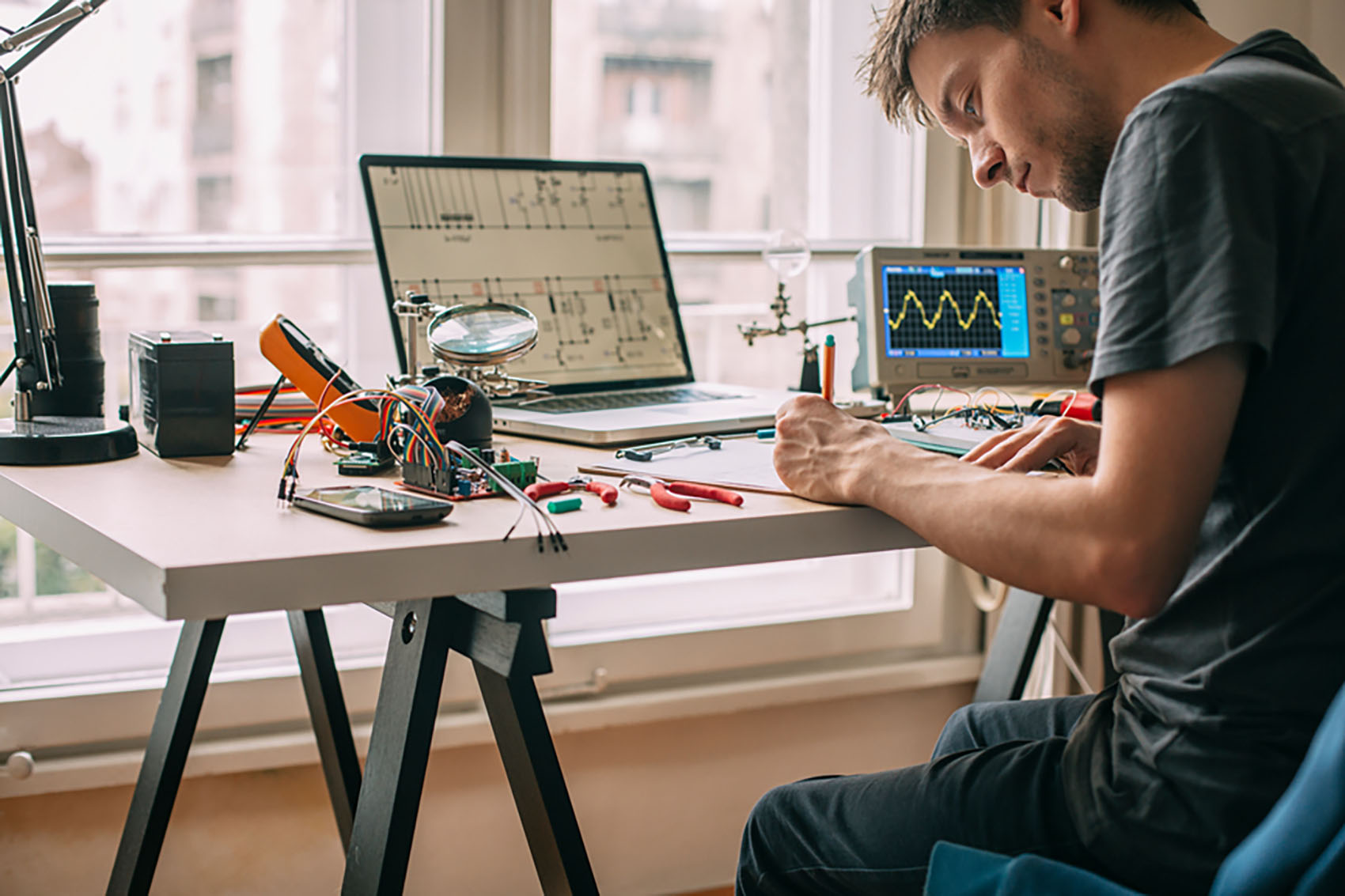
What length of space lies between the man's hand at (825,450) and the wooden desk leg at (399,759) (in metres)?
0.31

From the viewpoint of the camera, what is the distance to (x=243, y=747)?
175 cm

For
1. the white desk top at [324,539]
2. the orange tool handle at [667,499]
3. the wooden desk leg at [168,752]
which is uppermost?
the orange tool handle at [667,499]

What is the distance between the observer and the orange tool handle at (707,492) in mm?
1003

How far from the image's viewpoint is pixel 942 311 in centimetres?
177

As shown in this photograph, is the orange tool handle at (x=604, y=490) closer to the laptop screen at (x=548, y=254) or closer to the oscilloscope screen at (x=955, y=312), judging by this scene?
the laptop screen at (x=548, y=254)

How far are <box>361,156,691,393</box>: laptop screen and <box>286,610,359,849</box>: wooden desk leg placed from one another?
14.5 inches

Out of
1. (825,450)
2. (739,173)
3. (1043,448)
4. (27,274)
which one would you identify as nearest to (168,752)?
(27,274)

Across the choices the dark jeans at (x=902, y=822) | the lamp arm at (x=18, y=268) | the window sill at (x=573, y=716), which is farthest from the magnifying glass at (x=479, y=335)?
the window sill at (x=573, y=716)

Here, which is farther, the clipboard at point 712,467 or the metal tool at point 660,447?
the metal tool at point 660,447

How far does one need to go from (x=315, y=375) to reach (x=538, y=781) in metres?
0.50

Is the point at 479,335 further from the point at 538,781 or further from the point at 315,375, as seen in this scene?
the point at 538,781

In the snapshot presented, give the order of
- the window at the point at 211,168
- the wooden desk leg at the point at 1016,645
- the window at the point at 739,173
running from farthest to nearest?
the window at the point at 739,173, the wooden desk leg at the point at 1016,645, the window at the point at 211,168

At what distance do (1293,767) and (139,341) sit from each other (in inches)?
43.3

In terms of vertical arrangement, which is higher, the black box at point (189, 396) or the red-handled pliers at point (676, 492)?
the black box at point (189, 396)
